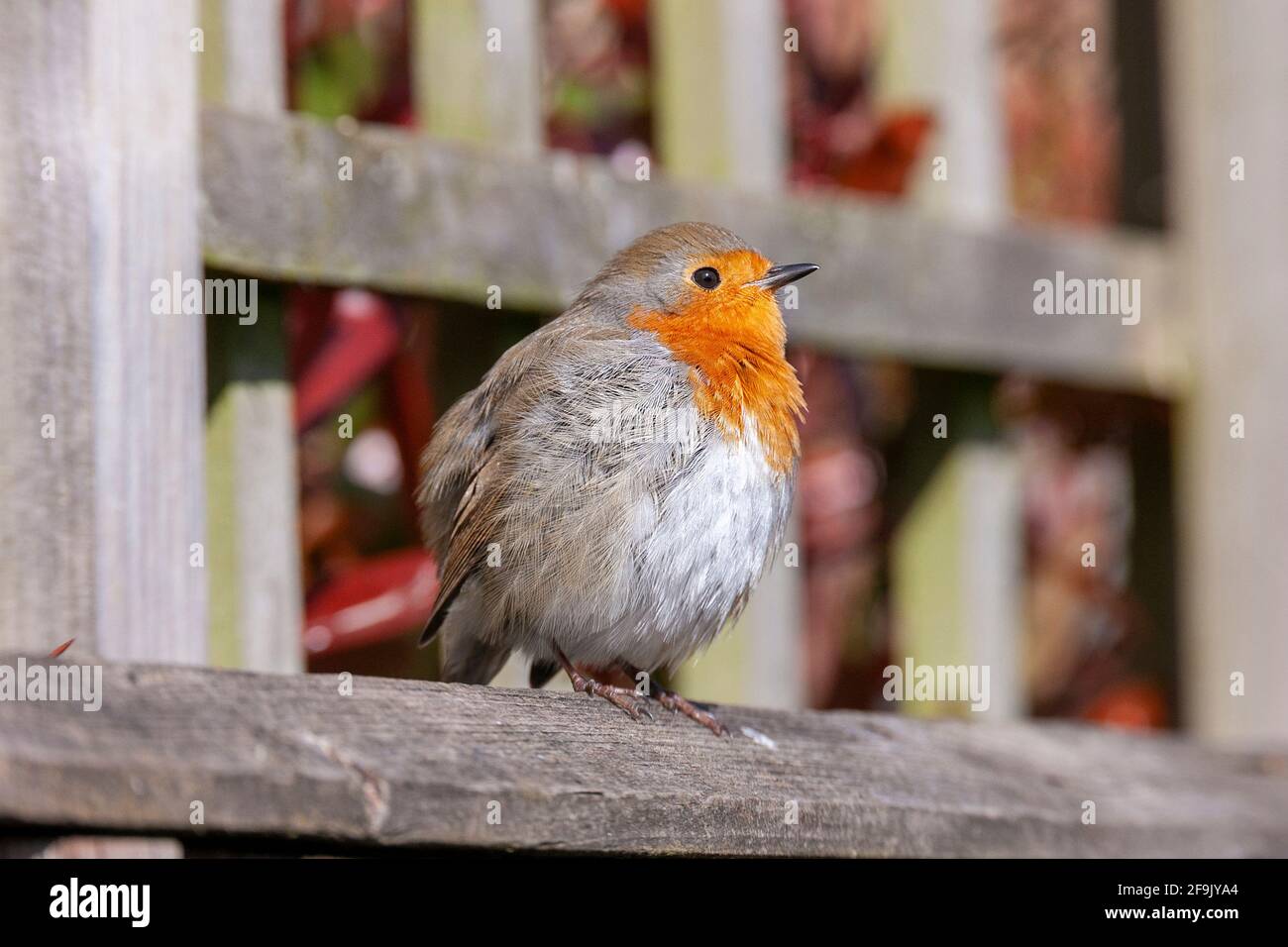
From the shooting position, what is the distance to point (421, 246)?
349 centimetres

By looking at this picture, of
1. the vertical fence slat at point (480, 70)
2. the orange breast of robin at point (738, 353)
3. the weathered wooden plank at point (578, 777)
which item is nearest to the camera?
the weathered wooden plank at point (578, 777)

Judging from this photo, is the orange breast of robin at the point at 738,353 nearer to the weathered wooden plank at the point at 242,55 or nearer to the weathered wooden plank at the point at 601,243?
the weathered wooden plank at the point at 601,243

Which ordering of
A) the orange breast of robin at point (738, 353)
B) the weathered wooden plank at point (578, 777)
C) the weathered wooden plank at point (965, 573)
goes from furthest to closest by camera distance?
the weathered wooden plank at point (965, 573) < the orange breast of robin at point (738, 353) < the weathered wooden plank at point (578, 777)

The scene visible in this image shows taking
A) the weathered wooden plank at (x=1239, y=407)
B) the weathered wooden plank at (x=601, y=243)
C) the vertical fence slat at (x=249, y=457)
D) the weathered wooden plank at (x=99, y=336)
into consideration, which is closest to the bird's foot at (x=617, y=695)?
the vertical fence slat at (x=249, y=457)

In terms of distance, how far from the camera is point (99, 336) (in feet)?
8.75

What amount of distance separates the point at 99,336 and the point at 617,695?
1.05 metres

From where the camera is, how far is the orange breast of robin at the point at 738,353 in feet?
11.5

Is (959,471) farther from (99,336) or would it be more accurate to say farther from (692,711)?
(99,336)

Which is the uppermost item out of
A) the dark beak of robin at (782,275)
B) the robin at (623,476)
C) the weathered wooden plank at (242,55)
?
the weathered wooden plank at (242,55)

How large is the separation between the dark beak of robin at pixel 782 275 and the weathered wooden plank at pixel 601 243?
23 cm

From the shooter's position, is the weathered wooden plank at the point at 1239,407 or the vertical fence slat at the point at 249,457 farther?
the weathered wooden plank at the point at 1239,407

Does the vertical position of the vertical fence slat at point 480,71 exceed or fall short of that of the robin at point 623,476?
it exceeds it
